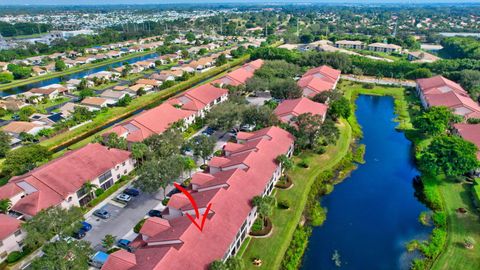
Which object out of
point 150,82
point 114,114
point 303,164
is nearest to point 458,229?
point 303,164

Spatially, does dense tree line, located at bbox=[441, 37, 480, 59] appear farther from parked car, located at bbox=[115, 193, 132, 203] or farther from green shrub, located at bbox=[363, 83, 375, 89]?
parked car, located at bbox=[115, 193, 132, 203]

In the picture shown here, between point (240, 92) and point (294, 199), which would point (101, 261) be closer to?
point (294, 199)

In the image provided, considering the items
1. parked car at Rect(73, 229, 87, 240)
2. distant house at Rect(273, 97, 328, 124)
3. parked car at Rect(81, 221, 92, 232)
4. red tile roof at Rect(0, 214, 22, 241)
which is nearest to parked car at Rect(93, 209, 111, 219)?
parked car at Rect(81, 221, 92, 232)

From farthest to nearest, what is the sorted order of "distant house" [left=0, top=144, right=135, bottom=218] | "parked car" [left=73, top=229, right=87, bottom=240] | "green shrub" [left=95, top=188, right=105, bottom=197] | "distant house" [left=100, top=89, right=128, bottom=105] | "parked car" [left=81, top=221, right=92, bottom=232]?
1. "distant house" [left=100, top=89, right=128, bottom=105]
2. "green shrub" [left=95, top=188, right=105, bottom=197]
3. "distant house" [left=0, top=144, right=135, bottom=218]
4. "parked car" [left=81, top=221, right=92, bottom=232]
5. "parked car" [left=73, top=229, right=87, bottom=240]

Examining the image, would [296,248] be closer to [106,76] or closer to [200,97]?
[200,97]

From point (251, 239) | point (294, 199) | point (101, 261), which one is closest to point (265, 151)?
point (294, 199)

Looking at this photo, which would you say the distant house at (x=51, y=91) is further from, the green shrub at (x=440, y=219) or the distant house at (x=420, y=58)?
the distant house at (x=420, y=58)

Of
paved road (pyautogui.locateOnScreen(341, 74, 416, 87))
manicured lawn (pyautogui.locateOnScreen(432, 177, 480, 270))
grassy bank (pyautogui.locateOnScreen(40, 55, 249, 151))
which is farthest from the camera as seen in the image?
paved road (pyautogui.locateOnScreen(341, 74, 416, 87))

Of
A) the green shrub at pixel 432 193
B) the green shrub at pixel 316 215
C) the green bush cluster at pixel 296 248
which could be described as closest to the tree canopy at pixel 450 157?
the green shrub at pixel 432 193
